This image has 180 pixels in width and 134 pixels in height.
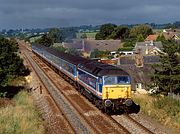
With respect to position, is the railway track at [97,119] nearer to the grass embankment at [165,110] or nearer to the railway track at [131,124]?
the railway track at [131,124]

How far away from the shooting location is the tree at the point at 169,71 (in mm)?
36406

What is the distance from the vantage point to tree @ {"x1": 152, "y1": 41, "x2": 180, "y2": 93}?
119 feet

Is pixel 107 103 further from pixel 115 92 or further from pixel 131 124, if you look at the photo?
pixel 131 124

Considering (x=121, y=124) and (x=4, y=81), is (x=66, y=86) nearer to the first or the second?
(x=4, y=81)

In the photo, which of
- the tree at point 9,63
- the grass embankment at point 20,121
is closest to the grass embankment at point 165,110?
the grass embankment at point 20,121

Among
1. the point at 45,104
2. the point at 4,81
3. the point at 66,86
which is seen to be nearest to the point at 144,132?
the point at 45,104

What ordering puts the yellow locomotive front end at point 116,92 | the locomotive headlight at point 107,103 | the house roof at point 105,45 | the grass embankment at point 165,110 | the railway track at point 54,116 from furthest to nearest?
the house roof at point 105,45 → the yellow locomotive front end at point 116,92 → the locomotive headlight at point 107,103 → the grass embankment at point 165,110 → the railway track at point 54,116

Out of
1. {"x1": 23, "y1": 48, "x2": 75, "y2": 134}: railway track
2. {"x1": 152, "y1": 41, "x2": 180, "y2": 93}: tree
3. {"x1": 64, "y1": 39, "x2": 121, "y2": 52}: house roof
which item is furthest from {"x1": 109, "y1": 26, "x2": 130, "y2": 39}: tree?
{"x1": 23, "y1": 48, "x2": 75, "y2": 134}: railway track

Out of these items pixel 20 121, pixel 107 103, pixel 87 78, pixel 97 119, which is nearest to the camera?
pixel 20 121

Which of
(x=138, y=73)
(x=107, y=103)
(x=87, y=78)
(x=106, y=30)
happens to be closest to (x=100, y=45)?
(x=106, y=30)

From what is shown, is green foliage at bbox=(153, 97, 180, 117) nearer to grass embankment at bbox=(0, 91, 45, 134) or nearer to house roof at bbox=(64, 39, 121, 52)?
grass embankment at bbox=(0, 91, 45, 134)

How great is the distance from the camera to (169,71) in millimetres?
37219

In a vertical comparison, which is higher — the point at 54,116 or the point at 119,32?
the point at 54,116

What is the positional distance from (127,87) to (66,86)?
54.3ft
